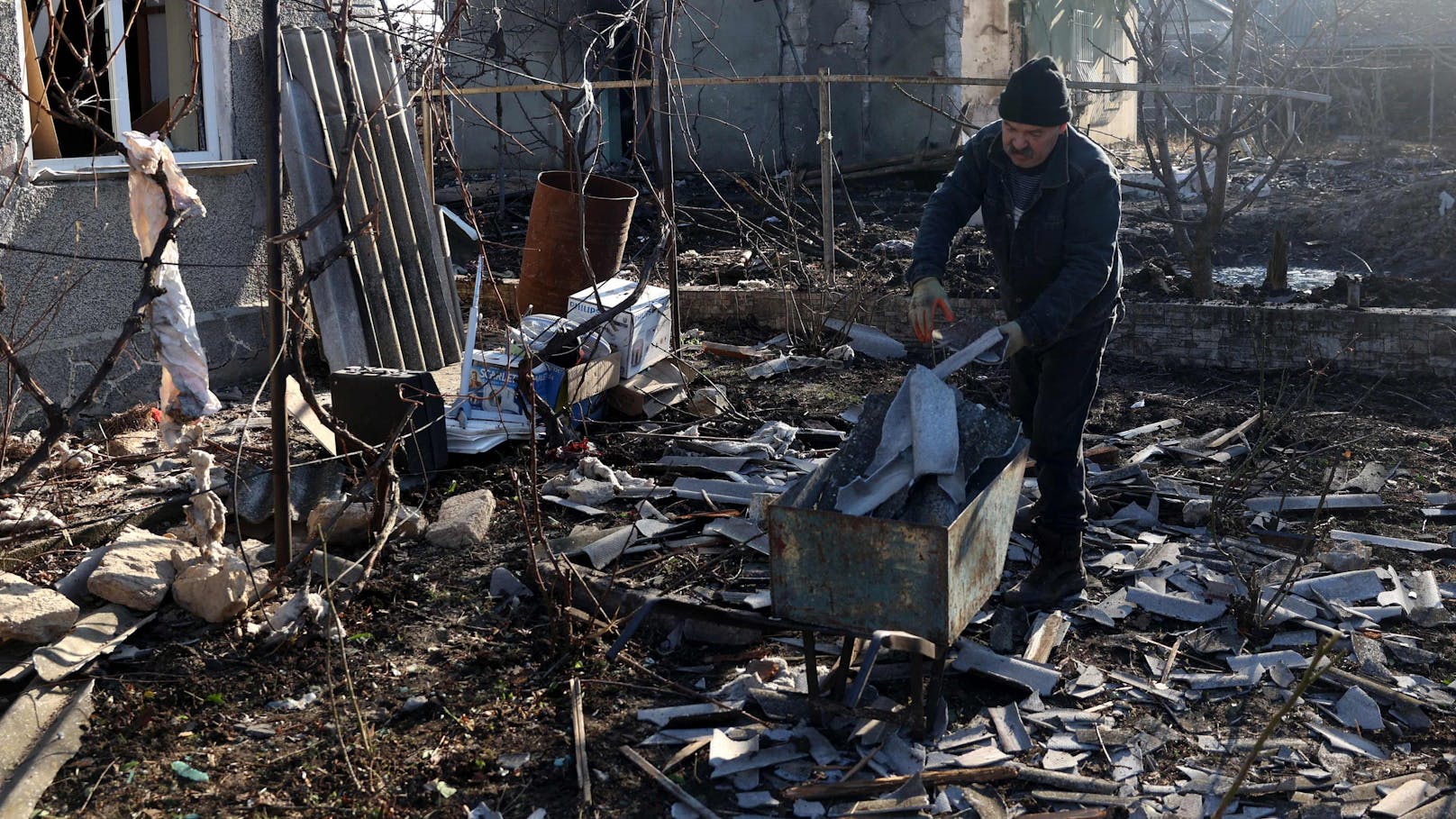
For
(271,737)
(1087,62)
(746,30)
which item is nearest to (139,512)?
(271,737)

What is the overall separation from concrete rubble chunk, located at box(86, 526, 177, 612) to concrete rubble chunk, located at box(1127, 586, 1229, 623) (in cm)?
377

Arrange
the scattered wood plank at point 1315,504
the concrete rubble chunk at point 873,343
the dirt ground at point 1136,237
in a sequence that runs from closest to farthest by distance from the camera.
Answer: the scattered wood plank at point 1315,504 < the concrete rubble chunk at point 873,343 < the dirt ground at point 1136,237

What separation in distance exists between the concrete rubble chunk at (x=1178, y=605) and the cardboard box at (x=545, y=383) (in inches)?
118

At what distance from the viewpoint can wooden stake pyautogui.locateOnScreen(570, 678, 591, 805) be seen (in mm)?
3422

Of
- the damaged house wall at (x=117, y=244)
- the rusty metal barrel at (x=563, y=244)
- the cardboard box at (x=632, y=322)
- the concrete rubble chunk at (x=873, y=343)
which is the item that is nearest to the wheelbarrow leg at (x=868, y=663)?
the cardboard box at (x=632, y=322)

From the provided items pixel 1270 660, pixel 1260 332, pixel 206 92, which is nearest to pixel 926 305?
pixel 1270 660

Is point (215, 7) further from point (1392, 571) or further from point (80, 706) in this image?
point (1392, 571)

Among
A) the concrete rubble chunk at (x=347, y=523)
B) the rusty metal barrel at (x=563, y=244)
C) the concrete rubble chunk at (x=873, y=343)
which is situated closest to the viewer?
the concrete rubble chunk at (x=347, y=523)

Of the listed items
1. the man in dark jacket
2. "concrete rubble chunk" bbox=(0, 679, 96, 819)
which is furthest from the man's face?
"concrete rubble chunk" bbox=(0, 679, 96, 819)

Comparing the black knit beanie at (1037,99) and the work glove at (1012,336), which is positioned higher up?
the black knit beanie at (1037,99)

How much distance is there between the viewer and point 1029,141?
441 cm

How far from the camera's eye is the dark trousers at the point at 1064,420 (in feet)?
15.4

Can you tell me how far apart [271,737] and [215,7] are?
5446 millimetres

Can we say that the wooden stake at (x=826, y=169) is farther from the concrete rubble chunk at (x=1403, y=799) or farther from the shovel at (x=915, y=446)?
the concrete rubble chunk at (x=1403, y=799)
